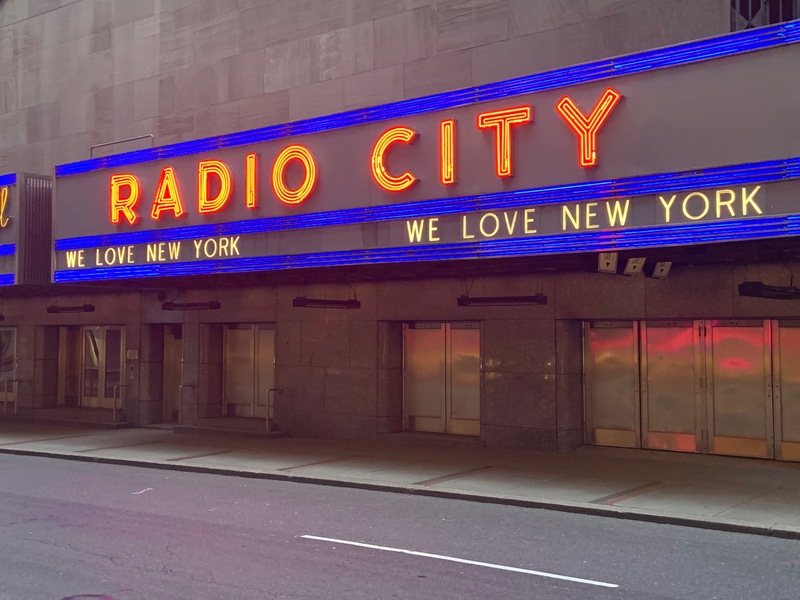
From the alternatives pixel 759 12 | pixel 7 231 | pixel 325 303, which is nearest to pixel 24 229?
pixel 7 231

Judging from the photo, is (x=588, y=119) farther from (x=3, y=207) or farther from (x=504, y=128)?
(x=3, y=207)

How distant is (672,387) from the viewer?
1562 centimetres

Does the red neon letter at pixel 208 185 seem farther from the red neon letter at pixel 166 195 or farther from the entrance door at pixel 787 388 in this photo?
the entrance door at pixel 787 388

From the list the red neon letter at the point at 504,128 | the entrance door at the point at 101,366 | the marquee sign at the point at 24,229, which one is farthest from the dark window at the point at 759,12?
the entrance door at the point at 101,366

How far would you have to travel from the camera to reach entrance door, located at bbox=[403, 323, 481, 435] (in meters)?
17.8

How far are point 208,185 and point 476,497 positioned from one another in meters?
8.50

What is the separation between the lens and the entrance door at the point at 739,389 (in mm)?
14703

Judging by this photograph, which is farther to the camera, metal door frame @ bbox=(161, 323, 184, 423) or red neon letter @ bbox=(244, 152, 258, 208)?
metal door frame @ bbox=(161, 323, 184, 423)

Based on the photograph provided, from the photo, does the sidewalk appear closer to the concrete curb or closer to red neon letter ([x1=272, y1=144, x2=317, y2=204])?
the concrete curb

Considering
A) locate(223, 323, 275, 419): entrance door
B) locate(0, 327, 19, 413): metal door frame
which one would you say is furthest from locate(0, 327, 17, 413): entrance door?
locate(223, 323, 275, 419): entrance door

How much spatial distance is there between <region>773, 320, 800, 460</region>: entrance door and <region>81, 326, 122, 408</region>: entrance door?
17.2 meters

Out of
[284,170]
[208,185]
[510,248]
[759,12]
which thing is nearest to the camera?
[510,248]

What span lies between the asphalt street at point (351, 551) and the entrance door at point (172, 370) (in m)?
10.4

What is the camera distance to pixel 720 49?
37.2 ft
